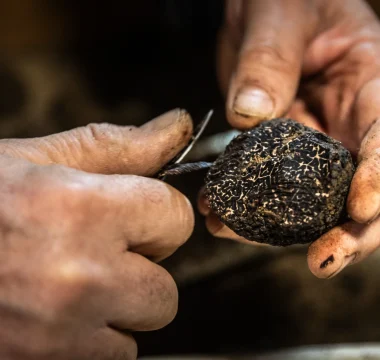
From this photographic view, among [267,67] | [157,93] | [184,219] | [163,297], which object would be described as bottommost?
[157,93]

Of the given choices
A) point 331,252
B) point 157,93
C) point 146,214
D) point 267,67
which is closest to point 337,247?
point 331,252

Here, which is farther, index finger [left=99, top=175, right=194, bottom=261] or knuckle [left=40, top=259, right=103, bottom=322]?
index finger [left=99, top=175, right=194, bottom=261]

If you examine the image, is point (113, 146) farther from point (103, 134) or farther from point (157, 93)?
point (157, 93)

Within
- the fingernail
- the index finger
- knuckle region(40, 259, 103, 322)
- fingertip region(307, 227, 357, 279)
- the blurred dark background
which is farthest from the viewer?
the blurred dark background

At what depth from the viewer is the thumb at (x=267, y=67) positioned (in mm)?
1606

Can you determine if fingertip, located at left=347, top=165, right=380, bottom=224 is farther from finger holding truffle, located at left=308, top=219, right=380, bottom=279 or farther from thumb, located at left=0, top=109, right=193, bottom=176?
thumb, located at left=0, top=109, right=193, bottom=176

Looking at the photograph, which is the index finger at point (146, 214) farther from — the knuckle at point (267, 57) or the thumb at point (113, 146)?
the knuckle at point (267, 57)

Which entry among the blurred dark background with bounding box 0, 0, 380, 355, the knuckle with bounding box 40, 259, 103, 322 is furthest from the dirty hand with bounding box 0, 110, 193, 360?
the blurred dark background with bounding box 0, 0, 380, 355

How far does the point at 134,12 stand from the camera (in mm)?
2957

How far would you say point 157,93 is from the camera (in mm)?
2896

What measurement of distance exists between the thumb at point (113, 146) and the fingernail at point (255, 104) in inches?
10.9

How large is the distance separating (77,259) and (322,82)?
1.49 metres

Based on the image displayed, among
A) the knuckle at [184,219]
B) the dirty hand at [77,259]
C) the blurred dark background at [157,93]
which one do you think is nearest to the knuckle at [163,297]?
the dirty hand at [77,259]

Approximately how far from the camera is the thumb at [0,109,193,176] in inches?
51.2
